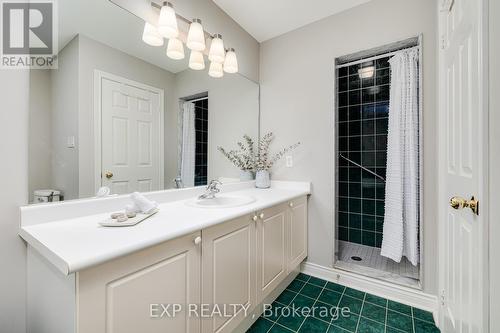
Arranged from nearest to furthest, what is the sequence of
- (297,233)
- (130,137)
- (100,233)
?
(100,233) → (130,137) → (297,233)

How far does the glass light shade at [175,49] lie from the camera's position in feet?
5.01

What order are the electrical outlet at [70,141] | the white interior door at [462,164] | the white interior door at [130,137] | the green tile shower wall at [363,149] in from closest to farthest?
the white interior door at [462,164]
the electrical outlet at [70,141]
the white interior door at [130,137]
the green tile shower wall at [363,149]

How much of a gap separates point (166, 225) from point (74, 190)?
1.80ft

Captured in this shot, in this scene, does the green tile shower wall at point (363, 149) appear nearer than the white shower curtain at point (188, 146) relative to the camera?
No

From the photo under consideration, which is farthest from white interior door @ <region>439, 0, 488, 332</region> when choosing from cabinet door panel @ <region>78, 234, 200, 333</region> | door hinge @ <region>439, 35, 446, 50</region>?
cabinet door panel @ <region>78, 234, 200, 333</region>

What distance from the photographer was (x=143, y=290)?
0.80m

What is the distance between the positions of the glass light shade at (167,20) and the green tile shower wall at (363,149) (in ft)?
6.30

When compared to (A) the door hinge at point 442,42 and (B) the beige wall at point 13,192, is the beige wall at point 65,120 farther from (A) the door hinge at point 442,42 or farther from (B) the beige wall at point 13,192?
(A) the door hinge at point 442,42

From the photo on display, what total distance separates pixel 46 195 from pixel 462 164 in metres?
1.93

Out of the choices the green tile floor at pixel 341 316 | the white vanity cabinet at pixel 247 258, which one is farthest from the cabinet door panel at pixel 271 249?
the green tile floor at pixel 341 316

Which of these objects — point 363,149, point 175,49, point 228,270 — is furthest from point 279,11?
point 228,270

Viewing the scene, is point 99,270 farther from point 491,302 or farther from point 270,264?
point 491,302

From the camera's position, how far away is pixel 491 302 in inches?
29.2

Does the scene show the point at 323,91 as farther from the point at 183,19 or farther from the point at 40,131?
the point at 40,131
